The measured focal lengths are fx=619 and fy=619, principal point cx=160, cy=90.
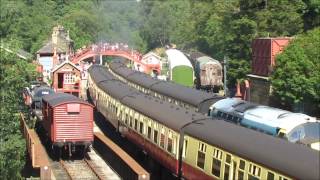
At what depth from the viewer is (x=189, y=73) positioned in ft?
235

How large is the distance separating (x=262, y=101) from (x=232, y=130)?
29322 millimetres

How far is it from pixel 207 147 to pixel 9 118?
33.2ft

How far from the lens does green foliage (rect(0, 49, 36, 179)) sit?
24781mm

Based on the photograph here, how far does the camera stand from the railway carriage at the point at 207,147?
1609 centimetres

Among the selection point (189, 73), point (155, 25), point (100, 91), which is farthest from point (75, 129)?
→ point (155, 25)

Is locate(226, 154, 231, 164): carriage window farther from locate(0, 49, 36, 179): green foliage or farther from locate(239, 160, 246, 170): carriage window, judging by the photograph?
locate(0, 49, 36, 179): green foliage

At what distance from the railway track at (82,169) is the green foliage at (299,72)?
15655mm

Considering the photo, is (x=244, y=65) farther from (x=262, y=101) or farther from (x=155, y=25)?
(x=155, y=25)

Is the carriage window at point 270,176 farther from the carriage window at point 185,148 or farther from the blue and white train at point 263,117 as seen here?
the carriage window at point 185,148

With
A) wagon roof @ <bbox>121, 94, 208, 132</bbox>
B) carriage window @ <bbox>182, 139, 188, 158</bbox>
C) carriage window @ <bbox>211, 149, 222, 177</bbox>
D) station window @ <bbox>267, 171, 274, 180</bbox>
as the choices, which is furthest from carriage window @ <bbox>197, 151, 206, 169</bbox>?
station window @ <bbox>267, 171, 274, 180</bbox>

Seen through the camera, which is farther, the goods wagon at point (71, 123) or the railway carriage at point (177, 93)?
the railway carriage at point (177, 93)

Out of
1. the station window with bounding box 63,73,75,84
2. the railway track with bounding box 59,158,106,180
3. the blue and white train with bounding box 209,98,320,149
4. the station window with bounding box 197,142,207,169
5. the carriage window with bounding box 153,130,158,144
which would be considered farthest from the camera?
the station window with bounding box 63,73,75,84

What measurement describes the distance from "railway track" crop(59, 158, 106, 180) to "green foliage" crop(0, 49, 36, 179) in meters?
4.03

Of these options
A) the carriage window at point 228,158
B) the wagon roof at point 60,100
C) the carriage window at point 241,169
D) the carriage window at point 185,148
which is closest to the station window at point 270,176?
the carriage window at point 241,169
